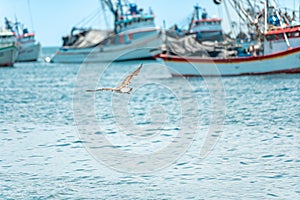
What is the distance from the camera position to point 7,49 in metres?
114

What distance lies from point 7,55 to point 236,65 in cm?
6139

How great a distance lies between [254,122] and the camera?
3347 cm

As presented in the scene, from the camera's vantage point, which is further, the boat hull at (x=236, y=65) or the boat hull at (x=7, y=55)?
the boat hull at (x=7, y=55)

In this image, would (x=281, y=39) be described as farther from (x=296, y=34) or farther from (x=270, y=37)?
(x=296, y=34)

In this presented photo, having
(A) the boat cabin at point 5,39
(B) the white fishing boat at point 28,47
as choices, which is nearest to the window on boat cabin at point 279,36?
(A) the boat cabin at point 5,39

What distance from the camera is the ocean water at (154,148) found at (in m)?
20.4

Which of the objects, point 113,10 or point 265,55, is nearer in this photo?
point 265,55

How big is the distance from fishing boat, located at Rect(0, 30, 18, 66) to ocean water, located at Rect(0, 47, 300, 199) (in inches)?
2633

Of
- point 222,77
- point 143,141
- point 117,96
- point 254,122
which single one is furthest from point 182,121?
point 222,77

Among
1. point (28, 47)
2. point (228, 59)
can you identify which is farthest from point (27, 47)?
point (228, 59)

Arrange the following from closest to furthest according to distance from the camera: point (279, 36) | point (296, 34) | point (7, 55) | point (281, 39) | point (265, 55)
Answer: point (296, 34) → point (279, 36) → point (281, 39) → point (265, 55) → point (7, 55)

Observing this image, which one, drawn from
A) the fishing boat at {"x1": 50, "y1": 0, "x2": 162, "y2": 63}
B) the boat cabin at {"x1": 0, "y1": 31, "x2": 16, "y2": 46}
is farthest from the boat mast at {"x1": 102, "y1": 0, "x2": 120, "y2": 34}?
the boat cabin at {"x1": 0, "y1": 31, "x2": 16, "y2": 46}

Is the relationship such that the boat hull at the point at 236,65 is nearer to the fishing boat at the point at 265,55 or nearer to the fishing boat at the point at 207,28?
the fishing boat at the point at 265,55

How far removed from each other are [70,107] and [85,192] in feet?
82.7
